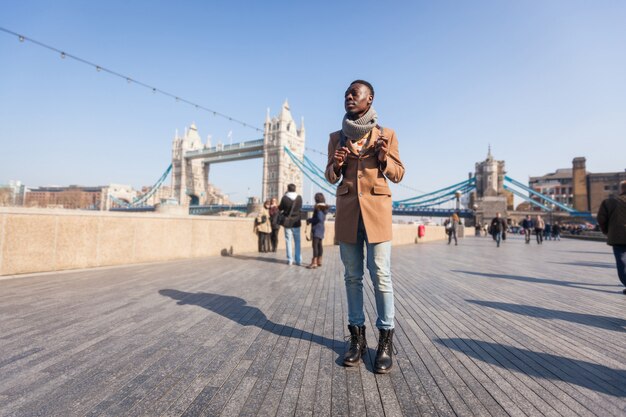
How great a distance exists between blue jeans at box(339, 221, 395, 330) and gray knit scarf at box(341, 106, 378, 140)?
0.50 metres

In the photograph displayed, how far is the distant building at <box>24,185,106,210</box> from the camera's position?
70.9 metres

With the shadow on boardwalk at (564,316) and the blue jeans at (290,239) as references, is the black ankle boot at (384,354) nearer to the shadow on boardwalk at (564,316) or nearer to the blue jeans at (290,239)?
the shadow on boardwalk at (564,316)

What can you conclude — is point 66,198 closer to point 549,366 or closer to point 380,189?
point 380,189

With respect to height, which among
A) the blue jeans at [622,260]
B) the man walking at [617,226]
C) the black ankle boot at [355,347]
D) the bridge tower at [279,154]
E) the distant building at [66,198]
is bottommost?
the black ankle boot at [355,347]

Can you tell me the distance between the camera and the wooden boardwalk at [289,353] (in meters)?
1.40

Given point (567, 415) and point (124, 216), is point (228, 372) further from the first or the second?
point (124, 216)

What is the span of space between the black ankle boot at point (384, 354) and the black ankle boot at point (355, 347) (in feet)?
0.38

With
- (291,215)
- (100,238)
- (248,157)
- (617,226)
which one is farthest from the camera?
(248,157)

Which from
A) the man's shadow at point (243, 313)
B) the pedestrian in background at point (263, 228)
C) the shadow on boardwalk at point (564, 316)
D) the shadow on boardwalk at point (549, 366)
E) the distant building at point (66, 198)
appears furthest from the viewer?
the distant building at point (66, 198)

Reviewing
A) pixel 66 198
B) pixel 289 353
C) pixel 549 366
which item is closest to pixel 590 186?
pixel 549 366

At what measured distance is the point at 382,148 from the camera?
1798 millimetres

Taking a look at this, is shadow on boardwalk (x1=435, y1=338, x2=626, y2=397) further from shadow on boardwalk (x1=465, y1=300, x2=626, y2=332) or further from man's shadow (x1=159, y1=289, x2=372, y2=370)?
shadow on boardwalk (x1=465, y1=300, x2=626, y2=332)

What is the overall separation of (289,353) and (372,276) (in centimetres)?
67

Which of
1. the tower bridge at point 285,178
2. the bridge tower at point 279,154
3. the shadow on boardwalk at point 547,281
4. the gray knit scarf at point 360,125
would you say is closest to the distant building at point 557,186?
the tower bridge at point 285,178
